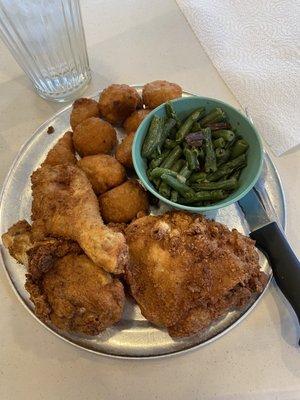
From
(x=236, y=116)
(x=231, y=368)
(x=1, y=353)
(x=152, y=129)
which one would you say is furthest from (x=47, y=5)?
(x=231, y=368)

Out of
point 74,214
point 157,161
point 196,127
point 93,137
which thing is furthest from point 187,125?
point 74,214

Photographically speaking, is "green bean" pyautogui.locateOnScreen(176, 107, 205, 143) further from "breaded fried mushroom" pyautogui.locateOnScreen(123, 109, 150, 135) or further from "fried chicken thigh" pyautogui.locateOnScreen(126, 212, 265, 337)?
"fried chicken thigh" pyautogui.locateOnScreen(126, 212, 265, 337)

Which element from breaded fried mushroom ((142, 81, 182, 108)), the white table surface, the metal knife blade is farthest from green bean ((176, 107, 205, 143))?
the white table surface

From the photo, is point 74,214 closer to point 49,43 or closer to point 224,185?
point 224,185

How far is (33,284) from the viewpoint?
0.93m

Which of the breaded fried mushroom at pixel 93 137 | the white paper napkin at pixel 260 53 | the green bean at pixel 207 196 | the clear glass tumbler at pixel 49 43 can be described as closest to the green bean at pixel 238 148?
the green bean at pixel 207 196

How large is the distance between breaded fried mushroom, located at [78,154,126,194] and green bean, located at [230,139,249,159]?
0.31 m

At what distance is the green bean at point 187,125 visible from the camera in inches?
43.3

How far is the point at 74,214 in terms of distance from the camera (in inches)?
38.0

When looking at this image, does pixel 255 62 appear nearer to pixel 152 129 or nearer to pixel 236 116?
pixel 236 116

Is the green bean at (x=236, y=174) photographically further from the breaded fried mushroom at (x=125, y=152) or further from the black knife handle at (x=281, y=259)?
the breaded fried mushroom at (x=125, y=152)

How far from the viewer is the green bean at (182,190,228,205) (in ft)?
3.35

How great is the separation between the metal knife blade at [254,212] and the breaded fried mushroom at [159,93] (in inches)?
14.6

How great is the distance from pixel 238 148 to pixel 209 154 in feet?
0.26
